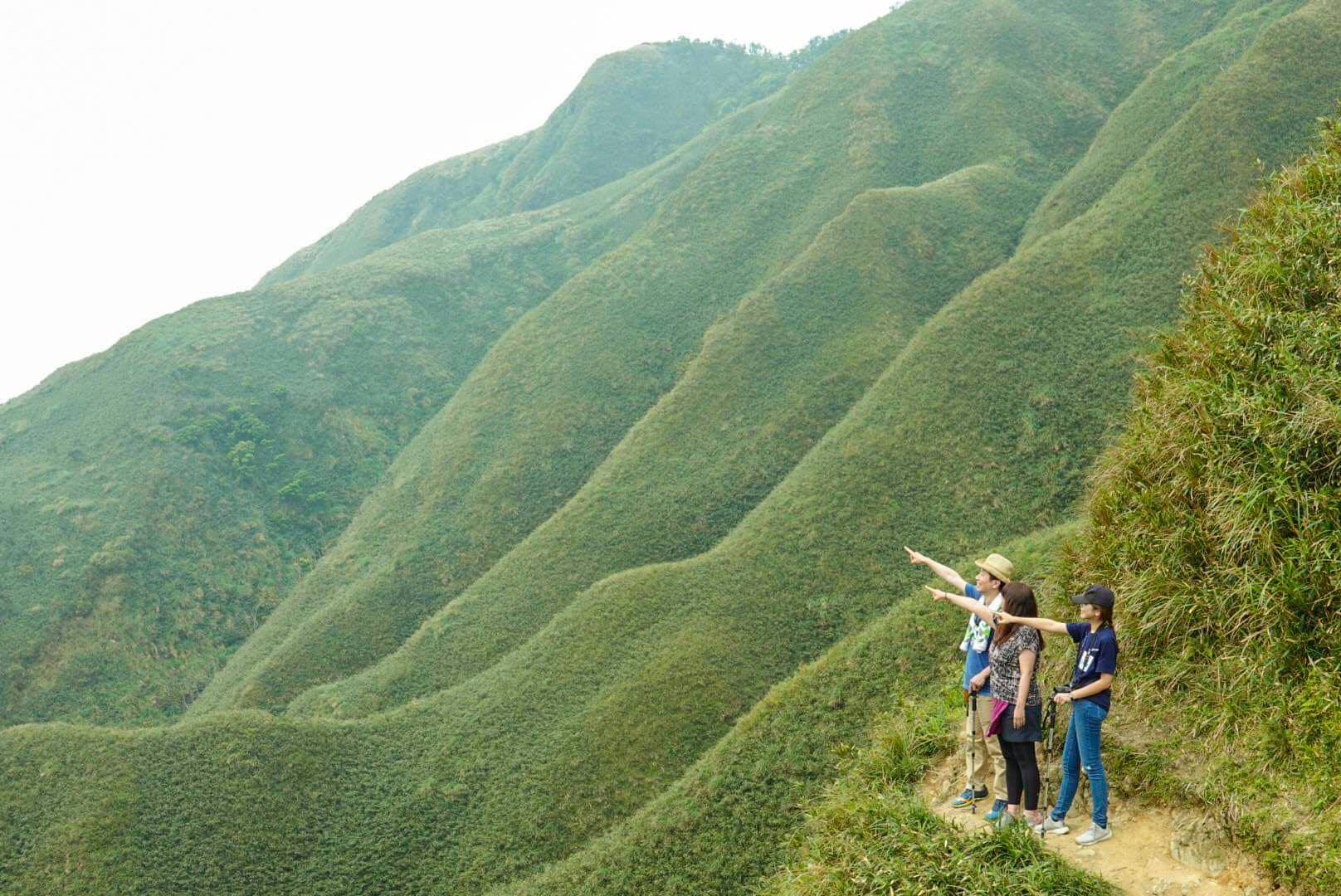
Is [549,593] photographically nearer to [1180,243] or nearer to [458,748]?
[458,748]

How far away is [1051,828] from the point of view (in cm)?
941

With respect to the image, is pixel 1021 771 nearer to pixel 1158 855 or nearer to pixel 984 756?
pixel 984 756

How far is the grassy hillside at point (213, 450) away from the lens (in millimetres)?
50094

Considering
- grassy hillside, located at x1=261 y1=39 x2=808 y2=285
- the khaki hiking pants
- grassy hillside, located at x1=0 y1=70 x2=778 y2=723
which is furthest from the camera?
grassy hillside, located at x1=261 y1=39 x2=808 y2=285

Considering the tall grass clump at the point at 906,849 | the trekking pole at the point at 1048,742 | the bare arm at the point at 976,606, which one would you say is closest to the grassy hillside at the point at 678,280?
the tall grass clump at the point at 906,849

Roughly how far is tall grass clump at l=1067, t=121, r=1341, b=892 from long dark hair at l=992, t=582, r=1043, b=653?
2.64 meters

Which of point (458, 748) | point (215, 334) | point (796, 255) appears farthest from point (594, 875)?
point (215, 334)

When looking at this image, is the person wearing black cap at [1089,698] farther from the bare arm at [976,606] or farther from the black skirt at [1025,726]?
the black skirt at [1025,726]

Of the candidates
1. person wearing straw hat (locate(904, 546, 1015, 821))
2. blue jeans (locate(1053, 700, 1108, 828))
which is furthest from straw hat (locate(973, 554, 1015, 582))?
blue jeans (locate(1053, 700, 1108, 828))

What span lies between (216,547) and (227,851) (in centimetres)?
3939

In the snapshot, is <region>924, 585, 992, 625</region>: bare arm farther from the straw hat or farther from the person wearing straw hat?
the straw hat

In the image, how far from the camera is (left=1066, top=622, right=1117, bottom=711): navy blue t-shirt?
8648 millimetres

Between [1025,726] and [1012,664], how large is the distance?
70cm

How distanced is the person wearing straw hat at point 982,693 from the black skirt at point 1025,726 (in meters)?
0.24
